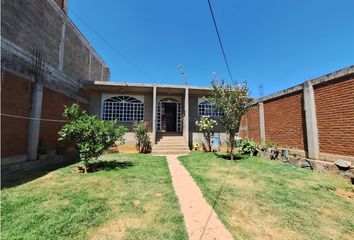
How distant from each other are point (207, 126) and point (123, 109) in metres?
5.48

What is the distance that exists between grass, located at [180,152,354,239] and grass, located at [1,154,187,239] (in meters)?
1.00

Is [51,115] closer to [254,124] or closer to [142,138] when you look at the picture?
[142,138]

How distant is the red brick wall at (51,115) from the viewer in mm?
7789

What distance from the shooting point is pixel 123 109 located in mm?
12242

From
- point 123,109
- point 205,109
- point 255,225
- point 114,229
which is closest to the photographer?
point 114,229

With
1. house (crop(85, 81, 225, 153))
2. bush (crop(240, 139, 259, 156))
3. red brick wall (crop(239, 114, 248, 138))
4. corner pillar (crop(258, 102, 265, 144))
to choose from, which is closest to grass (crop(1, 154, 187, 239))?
house (crop(85, 81, 225, 153))

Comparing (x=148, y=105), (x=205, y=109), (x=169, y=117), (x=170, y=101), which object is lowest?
(x=169, y=117)

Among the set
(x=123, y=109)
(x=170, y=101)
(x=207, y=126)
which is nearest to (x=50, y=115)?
(x=123, y=109)

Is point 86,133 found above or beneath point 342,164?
above

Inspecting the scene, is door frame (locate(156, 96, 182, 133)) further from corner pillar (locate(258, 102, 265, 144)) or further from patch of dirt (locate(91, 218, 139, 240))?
patch of dirt (locate(91, 218, 139, 240))

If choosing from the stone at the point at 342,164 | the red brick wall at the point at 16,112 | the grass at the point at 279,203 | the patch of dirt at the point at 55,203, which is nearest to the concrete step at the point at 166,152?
the grass at the point at 279,203

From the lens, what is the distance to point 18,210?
136 inches

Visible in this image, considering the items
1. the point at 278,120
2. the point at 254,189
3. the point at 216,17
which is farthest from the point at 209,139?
the point at 216,17

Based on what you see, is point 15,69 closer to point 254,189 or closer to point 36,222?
point 36,222
